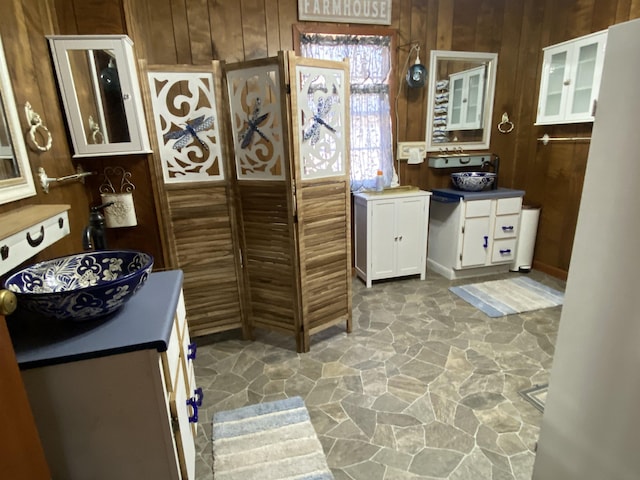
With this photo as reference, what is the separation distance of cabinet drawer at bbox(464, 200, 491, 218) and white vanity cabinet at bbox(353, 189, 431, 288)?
39cm

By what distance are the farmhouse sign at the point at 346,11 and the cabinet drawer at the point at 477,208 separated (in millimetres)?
1837

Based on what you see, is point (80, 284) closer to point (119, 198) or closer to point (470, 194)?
point (119, 198)

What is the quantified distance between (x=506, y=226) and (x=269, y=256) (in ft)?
8.20

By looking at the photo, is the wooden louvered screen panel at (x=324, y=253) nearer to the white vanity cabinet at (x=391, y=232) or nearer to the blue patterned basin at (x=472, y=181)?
the white vanity cabinet at (x=391, y=232)

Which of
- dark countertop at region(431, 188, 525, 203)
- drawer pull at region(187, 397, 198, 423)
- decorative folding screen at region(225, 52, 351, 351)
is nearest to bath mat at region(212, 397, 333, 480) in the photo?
drawer pull at region(187, 397, 198, 423)

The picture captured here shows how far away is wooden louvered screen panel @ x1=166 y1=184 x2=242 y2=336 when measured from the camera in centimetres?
231

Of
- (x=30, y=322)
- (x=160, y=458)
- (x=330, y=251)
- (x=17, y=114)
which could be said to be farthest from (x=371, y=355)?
(x=17, y=114)

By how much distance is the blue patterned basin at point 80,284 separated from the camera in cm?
94

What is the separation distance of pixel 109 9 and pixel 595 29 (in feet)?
12.3

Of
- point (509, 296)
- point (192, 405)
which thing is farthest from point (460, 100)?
point (192, 405)

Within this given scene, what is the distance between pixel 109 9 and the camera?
195 centimetres

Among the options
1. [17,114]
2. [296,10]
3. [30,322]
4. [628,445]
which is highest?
[296,10]

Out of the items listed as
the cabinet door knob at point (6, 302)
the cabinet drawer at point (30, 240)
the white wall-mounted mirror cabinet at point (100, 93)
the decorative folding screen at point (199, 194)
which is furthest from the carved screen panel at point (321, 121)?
the cabinet door knob at point (6, 302)

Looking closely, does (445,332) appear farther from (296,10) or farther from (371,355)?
(296,10)
